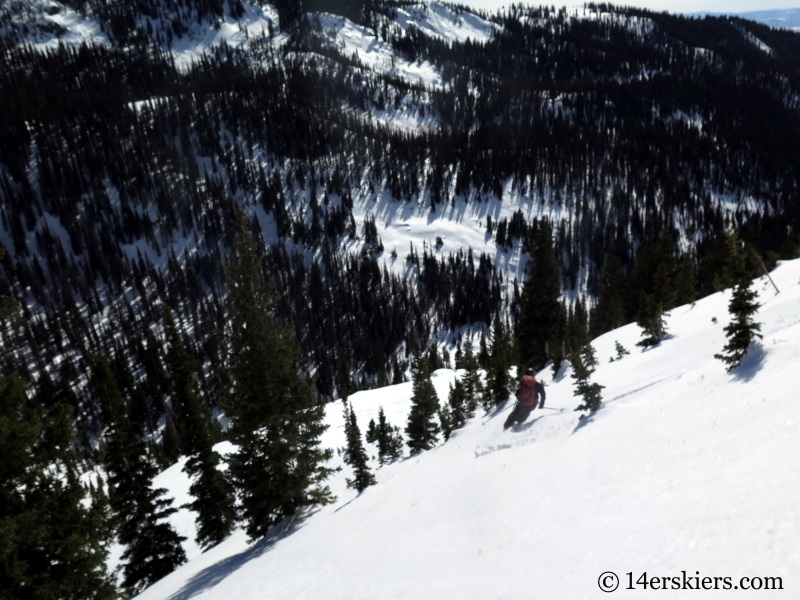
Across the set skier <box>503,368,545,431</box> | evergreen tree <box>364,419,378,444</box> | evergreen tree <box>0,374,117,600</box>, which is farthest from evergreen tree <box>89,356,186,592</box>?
evergreen tree <box>364,419,378,444</box>

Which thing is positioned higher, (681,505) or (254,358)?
(681,505)

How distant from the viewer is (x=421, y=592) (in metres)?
7.59

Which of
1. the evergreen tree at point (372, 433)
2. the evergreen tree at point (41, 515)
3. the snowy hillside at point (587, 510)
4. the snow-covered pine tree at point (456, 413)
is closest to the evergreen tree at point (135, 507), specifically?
the snowy hillside at point (587, 510)

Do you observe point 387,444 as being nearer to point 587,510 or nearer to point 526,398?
point 526,398

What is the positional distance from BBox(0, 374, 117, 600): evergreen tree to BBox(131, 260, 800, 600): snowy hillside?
347 centimetres

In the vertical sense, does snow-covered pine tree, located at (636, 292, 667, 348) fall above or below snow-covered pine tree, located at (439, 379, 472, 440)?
above

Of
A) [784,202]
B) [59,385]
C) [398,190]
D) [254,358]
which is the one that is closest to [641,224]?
[784,202]

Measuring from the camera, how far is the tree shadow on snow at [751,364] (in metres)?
11.9

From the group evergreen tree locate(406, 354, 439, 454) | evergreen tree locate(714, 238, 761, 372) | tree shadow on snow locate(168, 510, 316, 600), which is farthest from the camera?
evergreen tree locate(406, 354, 439, 454)

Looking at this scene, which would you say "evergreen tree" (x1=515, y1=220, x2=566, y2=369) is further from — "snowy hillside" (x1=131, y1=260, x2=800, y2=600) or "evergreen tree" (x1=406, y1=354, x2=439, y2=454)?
"snowy hillside" (x1=131, y1=260, x2=800, y2=600)

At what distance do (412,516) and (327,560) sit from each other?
98.1 inches

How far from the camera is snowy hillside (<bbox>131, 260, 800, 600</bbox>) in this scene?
6.14m

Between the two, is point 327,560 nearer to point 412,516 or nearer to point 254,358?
point 412,516

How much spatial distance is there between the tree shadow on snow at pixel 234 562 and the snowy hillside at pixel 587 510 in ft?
0.38
